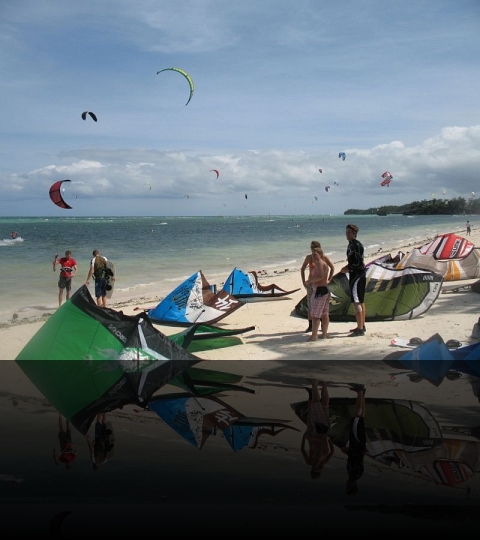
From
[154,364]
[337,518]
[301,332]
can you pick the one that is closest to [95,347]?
[154,364]

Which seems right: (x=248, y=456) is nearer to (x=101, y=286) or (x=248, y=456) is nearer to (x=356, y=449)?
(x=356, y=449)

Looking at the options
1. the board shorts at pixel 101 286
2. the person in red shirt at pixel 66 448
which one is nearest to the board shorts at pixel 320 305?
the person in red shirt at pixel 66 448

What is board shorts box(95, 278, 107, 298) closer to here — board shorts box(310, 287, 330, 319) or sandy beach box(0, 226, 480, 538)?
board shorts box(310, 287, 330, 319)

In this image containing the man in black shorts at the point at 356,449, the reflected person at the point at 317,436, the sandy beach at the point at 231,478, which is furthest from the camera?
the reflected person at the point at 317,436

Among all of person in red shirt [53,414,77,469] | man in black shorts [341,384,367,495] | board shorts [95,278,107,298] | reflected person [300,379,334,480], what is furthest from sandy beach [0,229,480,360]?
person in red shirt [53,414,77,469]

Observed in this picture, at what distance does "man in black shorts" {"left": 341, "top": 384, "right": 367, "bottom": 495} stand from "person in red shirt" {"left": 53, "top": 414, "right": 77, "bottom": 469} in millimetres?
1936

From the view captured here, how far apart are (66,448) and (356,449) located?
2180 millimetres

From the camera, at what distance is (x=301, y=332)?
9.22m

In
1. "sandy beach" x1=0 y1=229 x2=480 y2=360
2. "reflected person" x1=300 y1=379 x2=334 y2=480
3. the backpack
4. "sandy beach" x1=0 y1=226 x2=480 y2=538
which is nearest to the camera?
"sandy beach" x1=0 y1=226 x2=480 y2=538

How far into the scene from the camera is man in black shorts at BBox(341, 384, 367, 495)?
3.68 m

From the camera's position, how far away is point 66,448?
4.32 meters

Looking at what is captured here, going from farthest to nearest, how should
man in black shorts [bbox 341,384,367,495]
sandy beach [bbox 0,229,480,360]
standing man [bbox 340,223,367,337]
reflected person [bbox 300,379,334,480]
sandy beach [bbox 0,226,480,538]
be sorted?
1. standing man [bbox 340,223,367,337]
2. sandy beach [bbox 0,229,480,360]
3. reflected person [bbox 300,379,334,480]
4. man in black shorts [bbox 341,384,367,495]
5. sandy beach [bbox 0,226,480,538]

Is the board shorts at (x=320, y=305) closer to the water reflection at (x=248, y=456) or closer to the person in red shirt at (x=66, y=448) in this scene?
the water reflection at (x=248, y=456)

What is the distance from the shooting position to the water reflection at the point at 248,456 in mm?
3330
